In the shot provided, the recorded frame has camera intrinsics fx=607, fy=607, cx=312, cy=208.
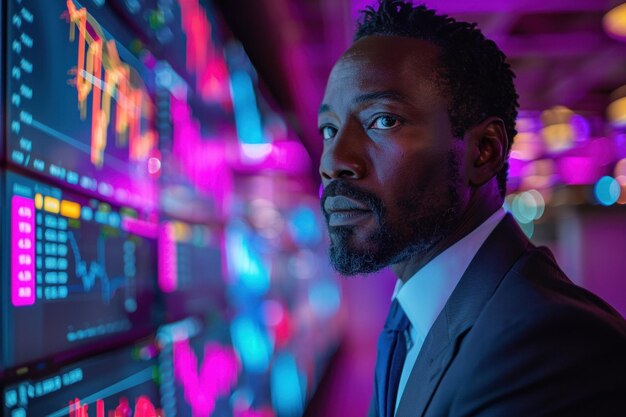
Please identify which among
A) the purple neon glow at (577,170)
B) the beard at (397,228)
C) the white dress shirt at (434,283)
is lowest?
the white dress shirt at (434,283)

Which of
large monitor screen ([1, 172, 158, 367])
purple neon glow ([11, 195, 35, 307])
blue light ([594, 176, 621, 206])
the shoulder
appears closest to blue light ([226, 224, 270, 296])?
large monitor screen ([1, 172, 158, 367])

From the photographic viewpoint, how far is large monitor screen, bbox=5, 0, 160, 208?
1.03 meters

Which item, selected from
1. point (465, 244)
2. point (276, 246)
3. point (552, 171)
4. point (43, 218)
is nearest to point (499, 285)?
point (465, 244)

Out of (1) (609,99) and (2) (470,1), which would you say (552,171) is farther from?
(2) (470,1)

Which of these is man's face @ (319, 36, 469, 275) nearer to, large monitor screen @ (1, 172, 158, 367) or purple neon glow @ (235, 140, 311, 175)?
large monitor screen @ (1, 172, 158, 367)

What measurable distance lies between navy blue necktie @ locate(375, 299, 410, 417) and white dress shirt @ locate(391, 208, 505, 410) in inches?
0.6

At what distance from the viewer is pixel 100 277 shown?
1.32m

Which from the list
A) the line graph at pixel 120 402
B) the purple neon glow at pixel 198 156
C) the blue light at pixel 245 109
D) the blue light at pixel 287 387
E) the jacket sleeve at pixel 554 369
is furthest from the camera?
the blue light at pixel 287 387

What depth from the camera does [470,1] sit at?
4.06 m

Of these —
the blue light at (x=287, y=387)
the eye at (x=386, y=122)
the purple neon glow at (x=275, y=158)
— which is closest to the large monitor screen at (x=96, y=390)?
the eye at (x=386, y=122)

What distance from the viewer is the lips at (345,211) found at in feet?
4.04

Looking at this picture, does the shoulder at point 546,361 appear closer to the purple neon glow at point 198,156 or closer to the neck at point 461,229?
the neck at point 461,229

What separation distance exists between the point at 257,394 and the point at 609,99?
23.0 feet

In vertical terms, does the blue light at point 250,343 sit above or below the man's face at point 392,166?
below
